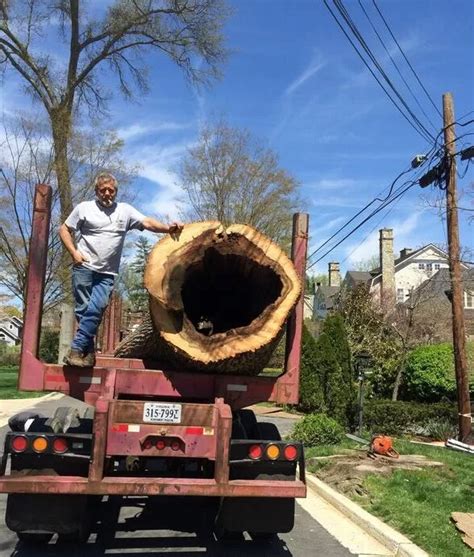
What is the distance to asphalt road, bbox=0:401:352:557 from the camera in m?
4.70

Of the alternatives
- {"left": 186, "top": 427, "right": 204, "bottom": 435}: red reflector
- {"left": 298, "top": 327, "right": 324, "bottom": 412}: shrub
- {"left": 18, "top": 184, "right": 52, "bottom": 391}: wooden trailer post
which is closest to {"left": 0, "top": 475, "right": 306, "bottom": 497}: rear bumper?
{"left": 186, "top": 427, "right": 204, "bottom": 435}: red reflector

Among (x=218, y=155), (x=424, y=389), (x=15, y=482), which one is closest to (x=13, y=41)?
(x=218, y=155)

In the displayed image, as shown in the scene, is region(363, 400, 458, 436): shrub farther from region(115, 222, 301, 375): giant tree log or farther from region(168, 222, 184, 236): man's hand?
region(168, 222, 184, 236): man's hand

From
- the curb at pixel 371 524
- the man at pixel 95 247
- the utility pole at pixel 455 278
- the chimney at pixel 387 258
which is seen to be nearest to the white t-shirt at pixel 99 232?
the man at pixel 95 247

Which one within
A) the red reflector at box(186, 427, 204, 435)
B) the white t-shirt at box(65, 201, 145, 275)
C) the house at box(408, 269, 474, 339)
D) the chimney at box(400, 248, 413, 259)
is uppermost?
the chimney at box(400, 248, 413, 259)

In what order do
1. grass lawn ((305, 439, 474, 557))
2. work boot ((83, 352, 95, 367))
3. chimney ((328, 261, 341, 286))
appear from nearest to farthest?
1. work boot ((83, 352, 95, 367))
2. grass lawn ((305, 439, 474, 557))
3. chimney ((328, 261, 341, 286))

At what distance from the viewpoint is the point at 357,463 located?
774cm

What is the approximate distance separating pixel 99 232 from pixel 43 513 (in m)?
1.99

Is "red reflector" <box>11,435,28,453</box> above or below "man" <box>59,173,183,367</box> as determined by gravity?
below

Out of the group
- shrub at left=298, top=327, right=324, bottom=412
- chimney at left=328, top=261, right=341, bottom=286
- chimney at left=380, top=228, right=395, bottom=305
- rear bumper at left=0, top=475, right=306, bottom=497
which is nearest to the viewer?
rear bumper at left=0, top=475, right=306, bottom=497

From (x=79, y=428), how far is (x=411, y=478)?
4.09m

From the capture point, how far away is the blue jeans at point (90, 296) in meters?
4.43

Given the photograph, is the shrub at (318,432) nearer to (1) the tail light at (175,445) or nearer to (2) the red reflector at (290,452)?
(2) the red reflector at (290,452)

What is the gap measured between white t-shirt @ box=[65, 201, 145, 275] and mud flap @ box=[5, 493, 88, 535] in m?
1.61
